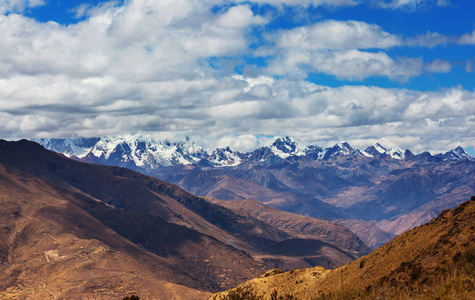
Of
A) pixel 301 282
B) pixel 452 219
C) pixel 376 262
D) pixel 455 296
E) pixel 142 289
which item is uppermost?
pixel 455 296

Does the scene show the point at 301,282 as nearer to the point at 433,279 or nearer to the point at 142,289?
the point at 433,279

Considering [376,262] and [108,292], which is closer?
[376,262]

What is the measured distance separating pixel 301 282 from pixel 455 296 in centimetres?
3364

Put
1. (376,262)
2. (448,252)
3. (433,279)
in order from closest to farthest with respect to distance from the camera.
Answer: (433,279)
(448,252)
(376,262)

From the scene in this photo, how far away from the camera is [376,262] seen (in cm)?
Result: 3981

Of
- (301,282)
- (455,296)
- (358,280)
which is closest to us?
(455,296)

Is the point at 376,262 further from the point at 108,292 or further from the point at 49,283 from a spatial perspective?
the point at 49,283

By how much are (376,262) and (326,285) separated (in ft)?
15.6

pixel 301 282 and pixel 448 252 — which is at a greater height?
pixel 448 252

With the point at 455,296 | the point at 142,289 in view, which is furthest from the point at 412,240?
the point at 142,289

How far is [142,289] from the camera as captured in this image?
18762 centimetres

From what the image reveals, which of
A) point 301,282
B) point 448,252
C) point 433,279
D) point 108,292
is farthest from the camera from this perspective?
point 108,292

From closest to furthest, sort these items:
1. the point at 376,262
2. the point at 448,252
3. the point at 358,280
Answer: the point at 448,252 < the point at 358,280 < the point at 376,262

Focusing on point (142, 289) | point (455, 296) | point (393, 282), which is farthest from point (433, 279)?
point (142, 289)
